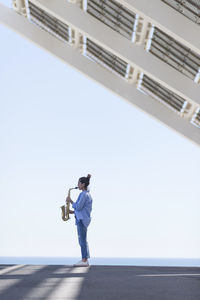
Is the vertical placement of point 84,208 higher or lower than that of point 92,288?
higher

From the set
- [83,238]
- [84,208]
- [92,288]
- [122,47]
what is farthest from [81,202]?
[92,288]

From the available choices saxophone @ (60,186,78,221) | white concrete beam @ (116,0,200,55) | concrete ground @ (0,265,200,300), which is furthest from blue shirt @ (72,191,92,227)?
white concrete beam @ (116,0,200,55)

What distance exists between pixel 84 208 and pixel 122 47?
3200 millimetres

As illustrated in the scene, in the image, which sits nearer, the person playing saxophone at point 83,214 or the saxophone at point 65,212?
the person playing saxophone at point 83,214

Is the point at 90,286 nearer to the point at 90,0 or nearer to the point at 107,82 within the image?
the point at 90,0

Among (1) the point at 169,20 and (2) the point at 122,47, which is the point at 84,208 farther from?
(1) the point at 169,20

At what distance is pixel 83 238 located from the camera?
407 inches

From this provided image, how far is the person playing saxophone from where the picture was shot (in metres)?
10.2

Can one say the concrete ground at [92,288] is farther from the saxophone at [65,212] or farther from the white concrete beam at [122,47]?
the white concrete beam at [122,47]

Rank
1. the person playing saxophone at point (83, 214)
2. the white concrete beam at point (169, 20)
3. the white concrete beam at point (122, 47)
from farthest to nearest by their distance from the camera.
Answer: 1. the white concrete beam at point (122, 47)
2. the person playing saxophone at point (83, 214)
3. the white concrete beam at point (169, 20)

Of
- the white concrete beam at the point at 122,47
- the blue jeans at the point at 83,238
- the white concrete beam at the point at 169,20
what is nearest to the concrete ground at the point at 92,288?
the blue jeans at the point at 83,238

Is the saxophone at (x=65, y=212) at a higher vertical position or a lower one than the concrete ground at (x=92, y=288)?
higher

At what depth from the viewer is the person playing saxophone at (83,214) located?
10.2m

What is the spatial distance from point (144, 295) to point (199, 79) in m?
7.73
